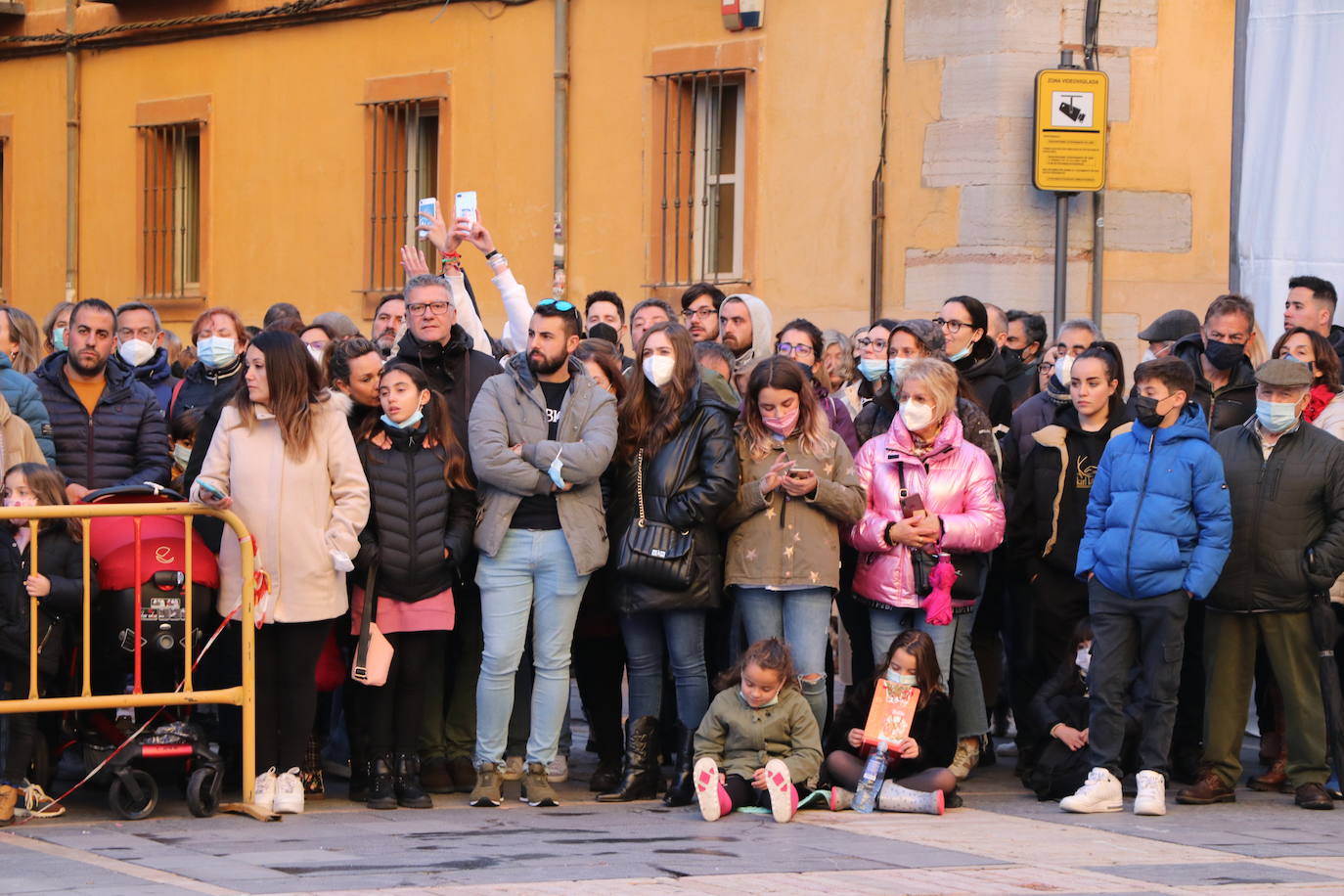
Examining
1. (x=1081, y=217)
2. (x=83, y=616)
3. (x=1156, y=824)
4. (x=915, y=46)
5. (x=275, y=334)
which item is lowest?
(x=1156, y=824)

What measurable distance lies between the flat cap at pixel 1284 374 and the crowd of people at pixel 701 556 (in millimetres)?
24

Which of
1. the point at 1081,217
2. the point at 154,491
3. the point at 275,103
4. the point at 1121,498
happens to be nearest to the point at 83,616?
the point at 154,491

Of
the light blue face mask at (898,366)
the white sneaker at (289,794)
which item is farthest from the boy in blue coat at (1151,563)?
the white sneaker at (289,794)

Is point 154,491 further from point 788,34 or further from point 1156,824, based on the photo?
point 788,34

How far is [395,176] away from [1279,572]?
10.4 meters

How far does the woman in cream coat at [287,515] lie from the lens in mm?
8953

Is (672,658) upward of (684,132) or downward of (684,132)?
downward

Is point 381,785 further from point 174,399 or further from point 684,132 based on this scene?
point 684,132

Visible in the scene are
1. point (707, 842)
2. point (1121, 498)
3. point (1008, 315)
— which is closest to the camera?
point (707, 842)

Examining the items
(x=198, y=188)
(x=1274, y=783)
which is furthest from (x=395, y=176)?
(x=1274, y=783)

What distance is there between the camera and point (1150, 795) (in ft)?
30.2

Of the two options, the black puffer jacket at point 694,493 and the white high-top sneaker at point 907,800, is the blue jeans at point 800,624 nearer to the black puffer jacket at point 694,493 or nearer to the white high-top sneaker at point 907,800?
the black puffer jacket at point 694,493

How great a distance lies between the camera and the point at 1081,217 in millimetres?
14695

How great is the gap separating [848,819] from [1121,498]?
1.82 m
